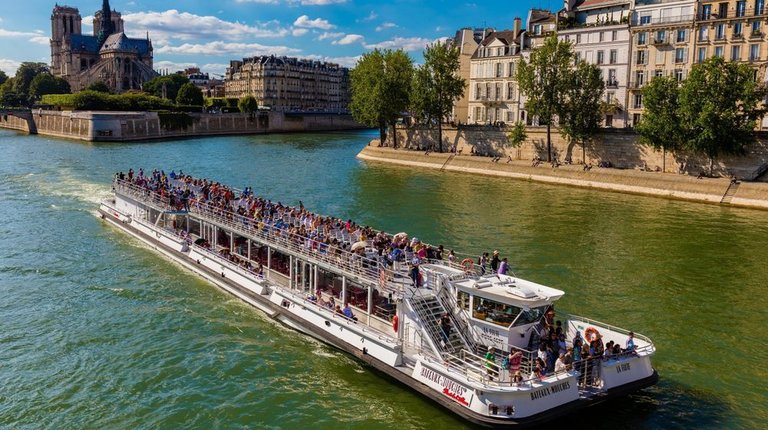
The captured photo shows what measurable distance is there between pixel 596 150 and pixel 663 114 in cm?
1075

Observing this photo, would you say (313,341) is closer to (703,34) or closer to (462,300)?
(462,300)

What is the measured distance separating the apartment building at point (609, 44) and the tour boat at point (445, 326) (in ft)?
160

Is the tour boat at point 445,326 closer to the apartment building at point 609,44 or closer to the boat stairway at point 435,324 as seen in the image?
the boat stairway at point 435,324

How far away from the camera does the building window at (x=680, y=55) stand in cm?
6081

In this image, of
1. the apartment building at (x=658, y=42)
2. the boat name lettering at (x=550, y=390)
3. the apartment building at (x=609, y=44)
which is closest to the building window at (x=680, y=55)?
the apartment building at (x=658, y=42)

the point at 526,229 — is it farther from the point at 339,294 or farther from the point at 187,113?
the point at 187,113

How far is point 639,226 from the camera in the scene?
1588 inches

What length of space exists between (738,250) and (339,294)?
23.1m

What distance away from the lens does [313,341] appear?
70.1 ft

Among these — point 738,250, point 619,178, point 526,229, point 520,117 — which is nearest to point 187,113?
point 520,117

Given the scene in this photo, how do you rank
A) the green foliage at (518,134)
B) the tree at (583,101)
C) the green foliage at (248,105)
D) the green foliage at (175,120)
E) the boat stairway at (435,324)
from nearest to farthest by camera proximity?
the boat stairway at (435,324) < the tree at (583,101) < the green foliage at (518,134) < the green foliage at (175,120) < the green foliage at (248,105)

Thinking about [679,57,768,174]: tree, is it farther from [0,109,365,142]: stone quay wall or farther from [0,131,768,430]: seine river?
[0,109,365,142]: stone quay wall

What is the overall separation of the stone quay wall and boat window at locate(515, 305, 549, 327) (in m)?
98.2

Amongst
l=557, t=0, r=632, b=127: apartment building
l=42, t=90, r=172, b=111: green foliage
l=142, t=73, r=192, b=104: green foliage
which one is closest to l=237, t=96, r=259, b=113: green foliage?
l=42, t=90, r=172, b=111: green foliage
